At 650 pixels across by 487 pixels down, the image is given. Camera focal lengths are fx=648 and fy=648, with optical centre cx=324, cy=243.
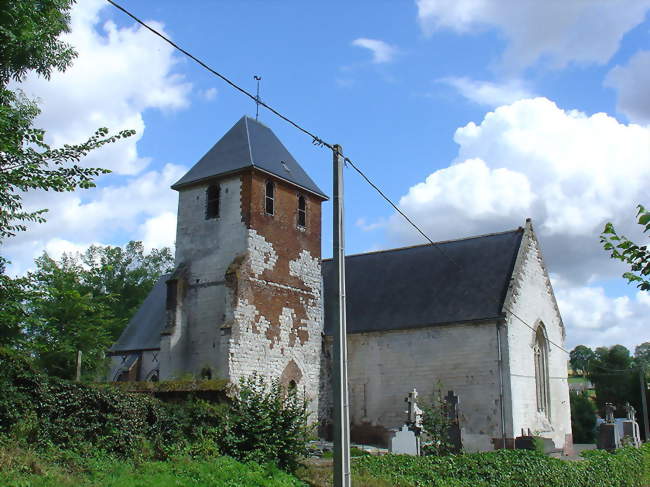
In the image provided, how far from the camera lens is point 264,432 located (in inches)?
513

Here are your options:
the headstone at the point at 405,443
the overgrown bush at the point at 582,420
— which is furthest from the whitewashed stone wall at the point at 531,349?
the overgrown bush at the point at 582,420

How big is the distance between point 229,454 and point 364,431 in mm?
15484

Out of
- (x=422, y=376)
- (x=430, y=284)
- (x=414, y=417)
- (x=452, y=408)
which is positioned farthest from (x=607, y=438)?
(x=430, y=284)

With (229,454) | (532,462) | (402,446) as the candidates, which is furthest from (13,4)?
(532,462)

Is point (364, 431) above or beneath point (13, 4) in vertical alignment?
beneath

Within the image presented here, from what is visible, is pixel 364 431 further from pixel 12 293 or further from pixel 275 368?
pixel 12 293

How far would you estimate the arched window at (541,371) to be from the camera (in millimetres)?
27094

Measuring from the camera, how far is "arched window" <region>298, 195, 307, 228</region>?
28.0 metres

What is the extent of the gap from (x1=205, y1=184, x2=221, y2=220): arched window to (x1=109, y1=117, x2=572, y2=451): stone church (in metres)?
0.06

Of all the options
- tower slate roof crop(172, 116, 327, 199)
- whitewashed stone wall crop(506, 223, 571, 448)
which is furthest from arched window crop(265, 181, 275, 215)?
whitewashed stone wall crop(506, 223, 571, 448)

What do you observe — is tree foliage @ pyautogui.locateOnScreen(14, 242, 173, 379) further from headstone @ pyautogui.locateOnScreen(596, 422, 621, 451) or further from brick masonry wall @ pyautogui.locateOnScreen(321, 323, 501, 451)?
headstone @ pyautogui.locateOnScreen(596, 422, 621, 451)

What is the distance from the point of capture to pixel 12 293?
11312 millimetres

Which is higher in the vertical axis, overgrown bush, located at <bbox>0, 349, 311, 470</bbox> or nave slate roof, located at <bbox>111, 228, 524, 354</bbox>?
nave slate roof, located at <bbox>111, 228, 524, 354</bbox>

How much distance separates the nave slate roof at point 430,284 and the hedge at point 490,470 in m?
8.62
